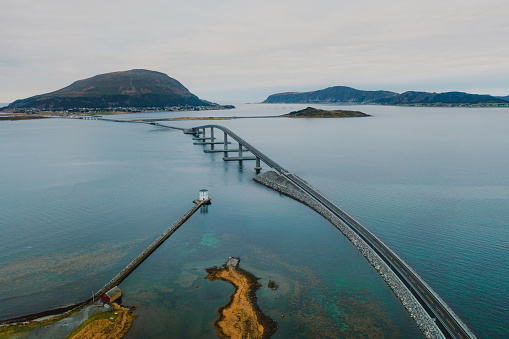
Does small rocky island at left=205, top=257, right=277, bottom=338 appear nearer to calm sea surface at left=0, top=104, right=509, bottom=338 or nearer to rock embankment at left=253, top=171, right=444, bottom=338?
calm sea surface at left=0, top=104, right=509, bottom=338

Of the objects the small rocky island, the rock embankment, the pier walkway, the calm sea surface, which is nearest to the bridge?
the rock embankment

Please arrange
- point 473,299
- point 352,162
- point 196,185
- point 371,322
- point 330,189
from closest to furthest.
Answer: point 371,322 → point 473,299 → point 330,189 → point 196,185 → point 352,162

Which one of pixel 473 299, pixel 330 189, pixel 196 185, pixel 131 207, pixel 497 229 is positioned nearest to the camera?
pixel 473 299

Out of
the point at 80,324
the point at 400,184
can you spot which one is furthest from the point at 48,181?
the point at 400,184

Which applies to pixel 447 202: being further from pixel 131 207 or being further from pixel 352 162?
pixel 131 207

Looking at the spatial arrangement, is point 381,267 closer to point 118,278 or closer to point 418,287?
point 418,287

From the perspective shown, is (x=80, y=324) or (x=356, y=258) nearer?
(x=80, y=324)

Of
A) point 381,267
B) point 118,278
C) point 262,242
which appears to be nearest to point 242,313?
point 118,278

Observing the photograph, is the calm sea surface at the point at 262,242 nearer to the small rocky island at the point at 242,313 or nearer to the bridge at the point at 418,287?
the small rocky island at the point at 242,313
